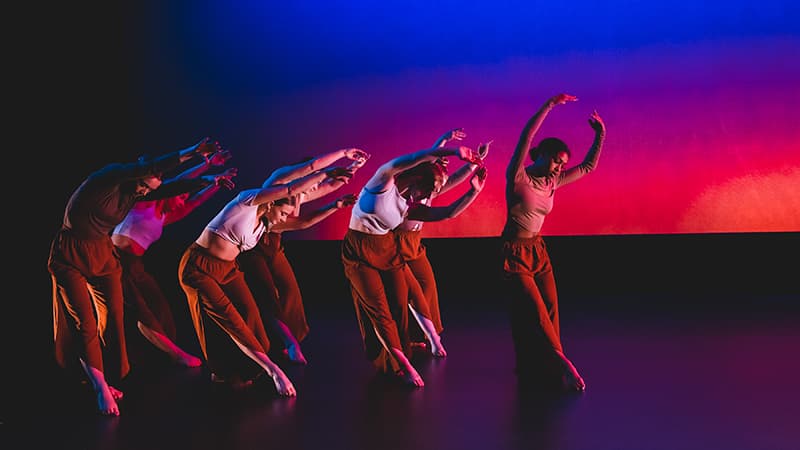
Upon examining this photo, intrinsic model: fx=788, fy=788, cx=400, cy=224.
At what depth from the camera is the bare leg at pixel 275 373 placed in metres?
3.54

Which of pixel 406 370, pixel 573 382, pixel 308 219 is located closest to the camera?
pixel 573 382

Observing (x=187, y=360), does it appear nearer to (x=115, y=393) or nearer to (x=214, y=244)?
(x=115, y=393)

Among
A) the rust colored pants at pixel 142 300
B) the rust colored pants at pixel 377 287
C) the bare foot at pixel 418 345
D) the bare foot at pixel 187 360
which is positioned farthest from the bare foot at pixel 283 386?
the bare foot at pixel 418 345

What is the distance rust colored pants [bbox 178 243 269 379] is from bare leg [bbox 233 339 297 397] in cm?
3

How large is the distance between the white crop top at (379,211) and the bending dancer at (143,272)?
0.97 meters

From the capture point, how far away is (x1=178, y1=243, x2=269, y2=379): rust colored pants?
3553 mm

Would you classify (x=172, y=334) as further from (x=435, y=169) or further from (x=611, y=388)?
(x=611, y=388)

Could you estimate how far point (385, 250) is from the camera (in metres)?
3.78

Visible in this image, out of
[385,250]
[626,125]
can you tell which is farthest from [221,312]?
[626,125]

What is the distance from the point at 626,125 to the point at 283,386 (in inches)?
145

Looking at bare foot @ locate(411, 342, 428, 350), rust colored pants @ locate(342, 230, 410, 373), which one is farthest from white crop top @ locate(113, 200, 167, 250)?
bare foot @ locate(411, 342, 428, 350)

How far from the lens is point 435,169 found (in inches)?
145

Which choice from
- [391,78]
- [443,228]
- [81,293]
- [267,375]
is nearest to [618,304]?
[443,228]

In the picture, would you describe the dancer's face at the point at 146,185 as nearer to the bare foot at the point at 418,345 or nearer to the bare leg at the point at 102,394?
the bare leg at the point at 102,394
